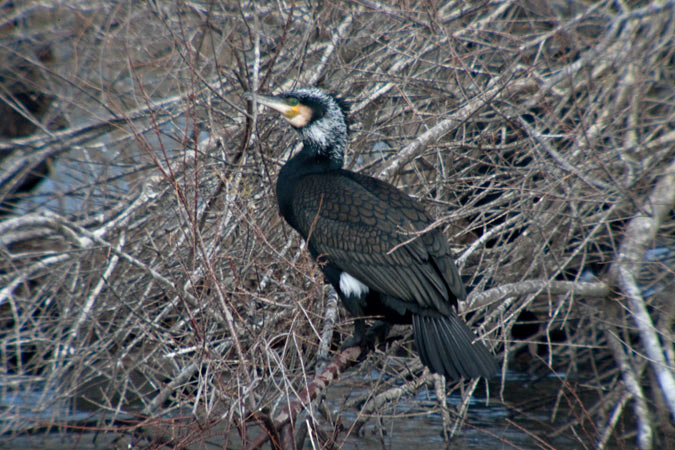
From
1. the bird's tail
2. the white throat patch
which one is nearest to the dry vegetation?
the white throat patch

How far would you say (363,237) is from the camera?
3.57 metres

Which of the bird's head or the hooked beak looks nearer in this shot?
the hooked beak

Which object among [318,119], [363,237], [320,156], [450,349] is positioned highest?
[318,119]

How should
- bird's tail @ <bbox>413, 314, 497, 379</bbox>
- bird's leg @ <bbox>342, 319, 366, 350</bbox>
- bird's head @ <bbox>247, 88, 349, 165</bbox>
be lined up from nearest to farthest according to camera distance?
bird's tail @ <bbox>413, 314, 497, 379</bbox> < bird's leg @ <bbox>342, 319, 366, 350</bbox> < bird's head @ <bbox>247, 88, 349, 165</bbox>

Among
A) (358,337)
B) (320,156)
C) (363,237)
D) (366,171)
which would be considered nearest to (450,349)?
(358,337)

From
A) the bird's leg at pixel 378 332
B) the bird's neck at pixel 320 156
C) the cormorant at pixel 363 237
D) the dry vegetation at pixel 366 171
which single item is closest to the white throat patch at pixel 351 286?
the cormorant at pixel 363 237

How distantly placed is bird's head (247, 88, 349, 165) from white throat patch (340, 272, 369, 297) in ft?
2.06

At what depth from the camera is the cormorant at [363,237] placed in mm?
3381

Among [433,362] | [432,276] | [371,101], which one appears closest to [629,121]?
[371,101]

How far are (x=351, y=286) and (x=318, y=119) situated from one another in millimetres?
867

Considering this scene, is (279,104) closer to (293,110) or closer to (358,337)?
(293,110)

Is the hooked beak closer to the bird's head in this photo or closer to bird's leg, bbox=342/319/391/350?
the bird's head

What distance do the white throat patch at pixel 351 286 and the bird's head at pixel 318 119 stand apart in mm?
629

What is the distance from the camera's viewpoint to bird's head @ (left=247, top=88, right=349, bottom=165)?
3719 mm
